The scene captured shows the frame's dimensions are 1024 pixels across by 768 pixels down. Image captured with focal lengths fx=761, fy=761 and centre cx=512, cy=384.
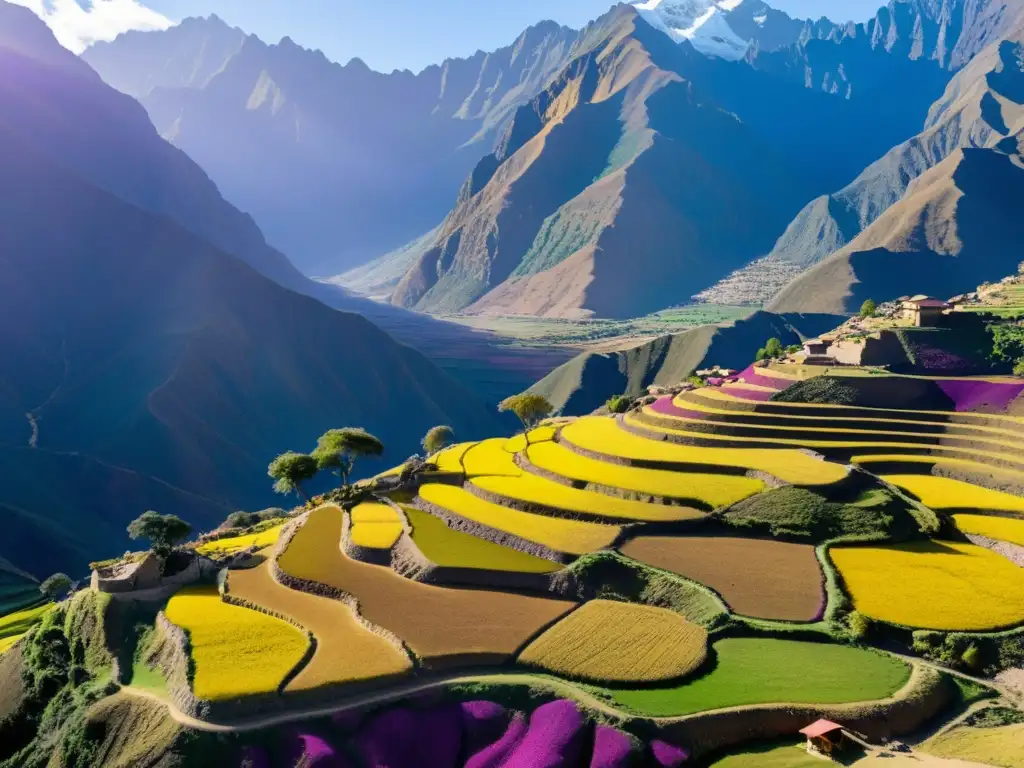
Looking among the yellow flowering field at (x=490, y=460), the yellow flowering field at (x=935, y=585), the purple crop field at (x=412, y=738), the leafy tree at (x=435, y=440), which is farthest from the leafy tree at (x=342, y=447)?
the yellow flowering field at (x=935, y=585)

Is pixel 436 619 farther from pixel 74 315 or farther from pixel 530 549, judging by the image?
pixel 74 315

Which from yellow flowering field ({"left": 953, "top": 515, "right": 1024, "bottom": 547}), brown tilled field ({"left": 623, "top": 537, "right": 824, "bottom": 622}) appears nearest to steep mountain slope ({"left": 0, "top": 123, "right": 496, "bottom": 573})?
brown tilled field ({"left": 623, "top": 537, "right": 824, "bottom": 622})

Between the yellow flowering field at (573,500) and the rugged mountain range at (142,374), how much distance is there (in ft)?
171

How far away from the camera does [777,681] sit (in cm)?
2859

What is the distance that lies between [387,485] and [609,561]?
24.7 m

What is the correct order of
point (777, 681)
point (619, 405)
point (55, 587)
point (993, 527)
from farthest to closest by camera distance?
point (619, 405) < point (55, 587) < point (993, 527) < point (777, 681)

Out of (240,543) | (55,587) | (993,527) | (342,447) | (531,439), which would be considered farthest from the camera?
(531,439)

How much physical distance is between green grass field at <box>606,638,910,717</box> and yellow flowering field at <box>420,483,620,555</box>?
34.0 feet

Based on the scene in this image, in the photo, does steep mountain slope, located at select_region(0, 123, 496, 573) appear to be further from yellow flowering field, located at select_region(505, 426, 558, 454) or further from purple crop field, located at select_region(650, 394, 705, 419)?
purple crop field, located at select_region(650, 394, 705, 419)

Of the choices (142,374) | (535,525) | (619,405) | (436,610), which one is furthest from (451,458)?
(142,374)

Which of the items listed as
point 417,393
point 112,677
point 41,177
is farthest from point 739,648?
point 41,177

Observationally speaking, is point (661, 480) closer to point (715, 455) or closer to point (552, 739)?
point (715, 455)

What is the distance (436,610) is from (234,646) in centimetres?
875

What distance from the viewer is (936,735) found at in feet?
88.1
